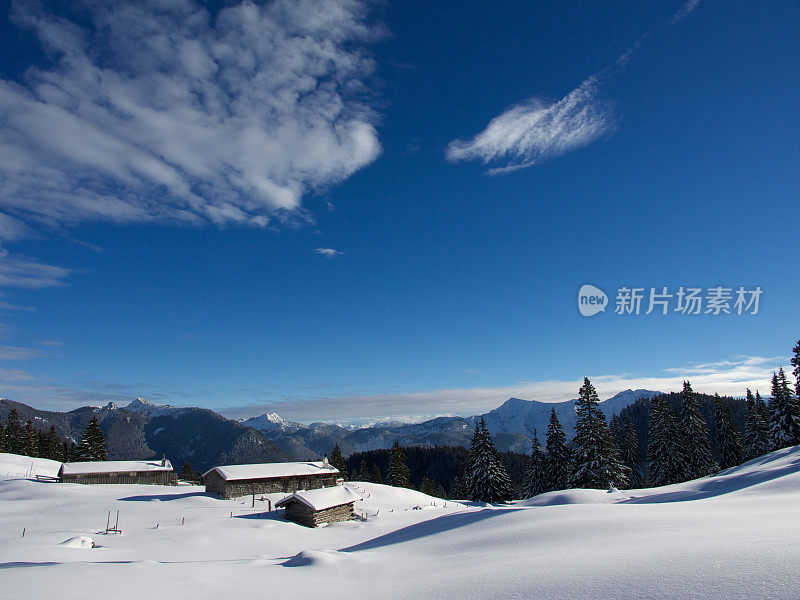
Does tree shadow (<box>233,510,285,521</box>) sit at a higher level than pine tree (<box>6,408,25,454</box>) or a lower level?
lower

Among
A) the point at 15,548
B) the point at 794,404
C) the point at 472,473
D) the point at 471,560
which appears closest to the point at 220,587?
the point at 471,560

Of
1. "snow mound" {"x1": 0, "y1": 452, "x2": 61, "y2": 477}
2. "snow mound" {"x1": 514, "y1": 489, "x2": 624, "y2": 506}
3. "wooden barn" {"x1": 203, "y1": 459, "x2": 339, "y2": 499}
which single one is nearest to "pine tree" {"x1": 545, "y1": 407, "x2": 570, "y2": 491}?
"snow mound" {"x1": 514, "y1": 489, "x2": 624, "y2": 506}

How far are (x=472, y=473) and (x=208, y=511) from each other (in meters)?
31.4

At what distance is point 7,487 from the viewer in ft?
152

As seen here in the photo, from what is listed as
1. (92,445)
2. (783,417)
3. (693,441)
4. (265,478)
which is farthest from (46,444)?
(783,417)

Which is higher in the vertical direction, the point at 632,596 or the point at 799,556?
the point at 799,556

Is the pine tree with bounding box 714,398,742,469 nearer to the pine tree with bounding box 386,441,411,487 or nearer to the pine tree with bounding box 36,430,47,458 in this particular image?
the pine tree with bounding box 386,441,411,487

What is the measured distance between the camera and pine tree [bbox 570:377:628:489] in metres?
43.9

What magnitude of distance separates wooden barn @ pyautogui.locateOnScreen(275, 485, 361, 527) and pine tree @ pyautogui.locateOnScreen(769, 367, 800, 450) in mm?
49062

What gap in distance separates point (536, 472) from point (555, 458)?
5.12 meters

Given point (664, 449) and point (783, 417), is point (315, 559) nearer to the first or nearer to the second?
point (664, 449)

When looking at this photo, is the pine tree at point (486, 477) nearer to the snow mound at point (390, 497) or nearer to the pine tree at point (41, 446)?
the snow mound at point (390, 497)

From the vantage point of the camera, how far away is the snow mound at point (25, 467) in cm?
5949

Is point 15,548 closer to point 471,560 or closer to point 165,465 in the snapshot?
point 471,560
